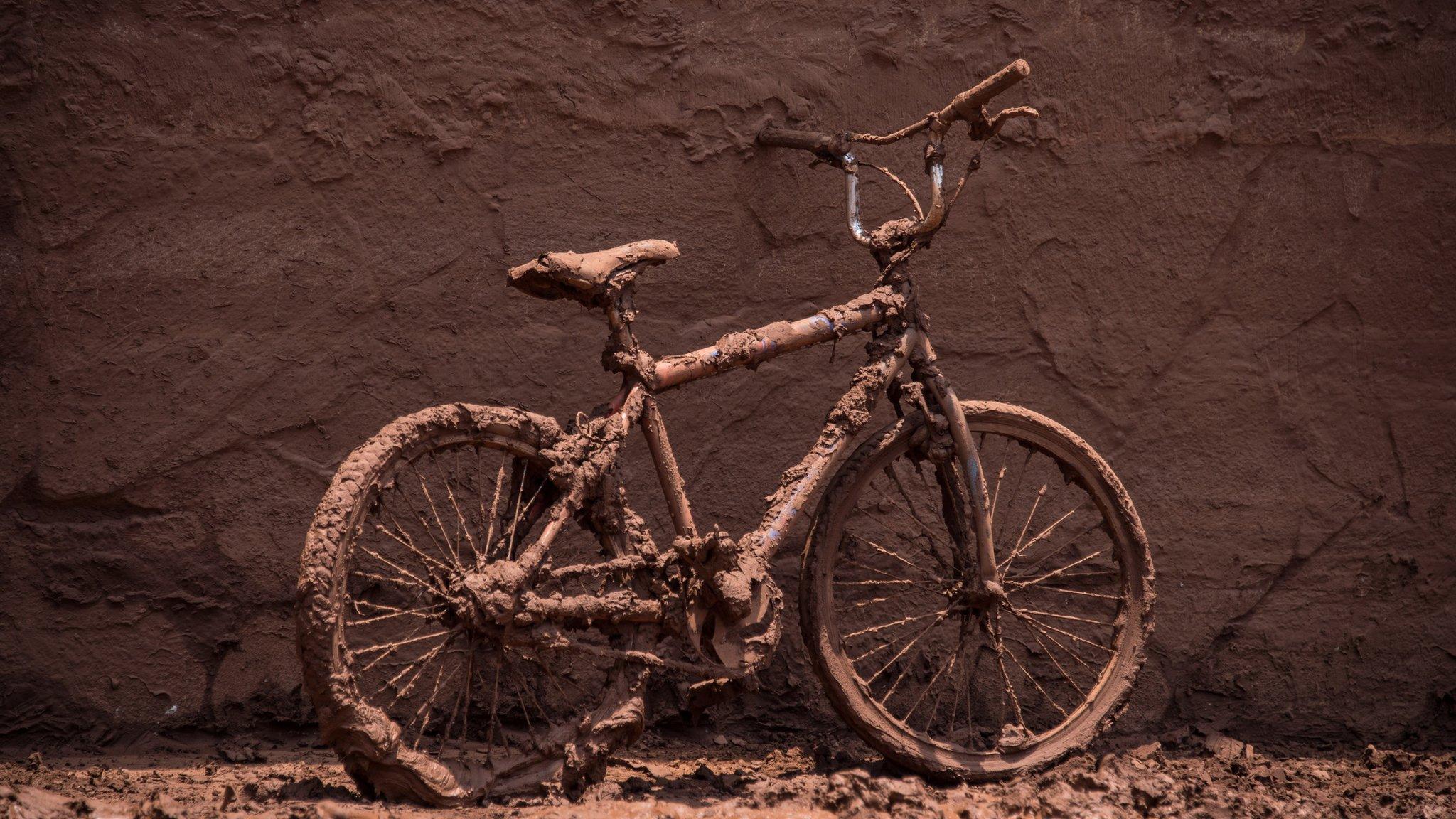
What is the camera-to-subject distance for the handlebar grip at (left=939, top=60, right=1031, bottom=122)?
3.03 meters

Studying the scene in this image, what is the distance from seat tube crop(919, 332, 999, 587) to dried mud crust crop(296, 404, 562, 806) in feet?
3.48

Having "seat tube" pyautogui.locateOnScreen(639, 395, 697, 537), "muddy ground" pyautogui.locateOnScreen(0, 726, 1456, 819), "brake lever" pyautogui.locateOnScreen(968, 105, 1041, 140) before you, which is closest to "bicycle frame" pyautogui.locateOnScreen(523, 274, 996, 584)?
"seat tube" pyautogui.locateOnScreen(639, 395, 697, 537)

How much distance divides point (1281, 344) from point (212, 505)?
300cm

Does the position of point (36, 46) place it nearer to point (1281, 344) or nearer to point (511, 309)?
point (511, 309)

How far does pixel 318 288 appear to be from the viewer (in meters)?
3.37

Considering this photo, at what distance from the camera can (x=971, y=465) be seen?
322 cm

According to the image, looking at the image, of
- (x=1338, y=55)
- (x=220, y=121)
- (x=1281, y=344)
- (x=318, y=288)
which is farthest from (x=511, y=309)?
(x=1338, y=55)

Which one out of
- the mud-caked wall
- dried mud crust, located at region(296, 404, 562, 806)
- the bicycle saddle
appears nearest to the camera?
dried mud crust, located at region(296, 404, 562, 806)

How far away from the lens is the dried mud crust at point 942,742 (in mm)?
3168

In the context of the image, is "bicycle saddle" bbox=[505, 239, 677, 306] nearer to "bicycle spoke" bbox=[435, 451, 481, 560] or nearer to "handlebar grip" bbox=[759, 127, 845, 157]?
"bicycle spoke" bbox=[435, 451, 481, 560]

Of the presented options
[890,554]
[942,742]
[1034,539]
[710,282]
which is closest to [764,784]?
[942,742]

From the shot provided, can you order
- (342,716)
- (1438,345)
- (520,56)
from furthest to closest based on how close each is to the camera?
(1438,345) → (520,56) → (342,716)

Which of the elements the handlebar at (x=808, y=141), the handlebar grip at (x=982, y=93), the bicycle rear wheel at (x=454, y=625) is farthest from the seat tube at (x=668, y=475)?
the handlebar grip at (x=982, y=93)

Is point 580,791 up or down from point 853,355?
down
